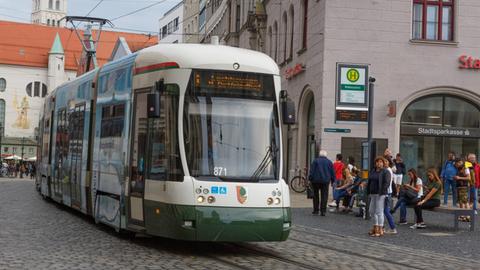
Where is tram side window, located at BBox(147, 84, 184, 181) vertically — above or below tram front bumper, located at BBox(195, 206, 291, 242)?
above

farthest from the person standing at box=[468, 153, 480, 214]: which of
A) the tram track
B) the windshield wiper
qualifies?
the windshield wiper

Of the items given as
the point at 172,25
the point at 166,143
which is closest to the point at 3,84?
the point at 172,25

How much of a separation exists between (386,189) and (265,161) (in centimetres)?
484

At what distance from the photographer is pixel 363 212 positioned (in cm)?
1983

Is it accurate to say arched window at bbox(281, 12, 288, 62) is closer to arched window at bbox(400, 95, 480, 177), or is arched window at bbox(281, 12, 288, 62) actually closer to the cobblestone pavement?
arched window at bbox(400, 95, 480, 177)

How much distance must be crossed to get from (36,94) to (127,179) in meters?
106

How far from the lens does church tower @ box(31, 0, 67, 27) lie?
506 feet

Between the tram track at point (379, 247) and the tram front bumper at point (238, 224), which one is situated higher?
the tram front bumper at point (238, 224)

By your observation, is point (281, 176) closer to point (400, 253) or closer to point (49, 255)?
point (400, 253)

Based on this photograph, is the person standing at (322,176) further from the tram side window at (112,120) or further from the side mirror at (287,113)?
the side mirror at (287,113)

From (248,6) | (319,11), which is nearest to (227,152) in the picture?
(319,11)

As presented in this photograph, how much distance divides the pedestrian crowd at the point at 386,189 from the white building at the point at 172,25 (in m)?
65.3

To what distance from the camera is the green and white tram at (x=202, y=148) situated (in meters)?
10.5

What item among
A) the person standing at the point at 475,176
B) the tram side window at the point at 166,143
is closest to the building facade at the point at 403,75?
the person standing at the point at 475,176
